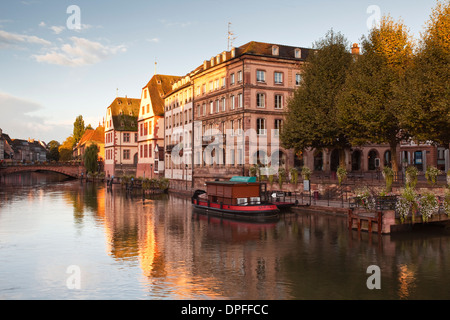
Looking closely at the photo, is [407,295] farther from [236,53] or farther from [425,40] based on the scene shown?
[236,53]

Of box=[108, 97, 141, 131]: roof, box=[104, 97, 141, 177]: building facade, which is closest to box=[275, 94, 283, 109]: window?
box=[104, 97, 141, 177]: building facade

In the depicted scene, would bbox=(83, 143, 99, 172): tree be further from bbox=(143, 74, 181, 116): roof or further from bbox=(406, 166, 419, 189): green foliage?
bbox=(406, 166, 419, 189): green foliage

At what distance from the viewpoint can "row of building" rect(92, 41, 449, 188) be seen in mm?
52094

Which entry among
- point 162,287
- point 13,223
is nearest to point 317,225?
point 162,287

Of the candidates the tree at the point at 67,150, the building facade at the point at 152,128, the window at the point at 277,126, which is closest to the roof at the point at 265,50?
the window at the point at 277,126

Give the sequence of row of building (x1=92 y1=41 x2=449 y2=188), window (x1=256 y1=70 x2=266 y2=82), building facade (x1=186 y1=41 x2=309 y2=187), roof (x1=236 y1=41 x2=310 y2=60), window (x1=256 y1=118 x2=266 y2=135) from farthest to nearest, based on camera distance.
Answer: roof (x1=236 y1=41 x2=310 y2=60) < window (x1=256 y1=70 x2=266 y2=82) < window (x1=256 y1=118 x2=266 y2=135) < row of building (x1=92 y1=41 x2=449 y2=188) < building facade (x1=186 y1=41 x2=309 y2=187)

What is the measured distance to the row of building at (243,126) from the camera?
52.1 metres

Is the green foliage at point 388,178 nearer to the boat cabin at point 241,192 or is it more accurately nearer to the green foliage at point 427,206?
the green foliage at point 427,206

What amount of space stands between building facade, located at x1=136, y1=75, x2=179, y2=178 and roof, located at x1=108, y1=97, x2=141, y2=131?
339 inches

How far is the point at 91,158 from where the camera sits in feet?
345
